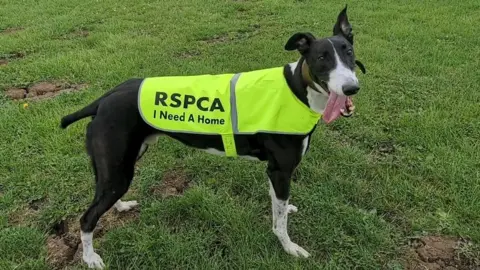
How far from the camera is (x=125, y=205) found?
3926mm

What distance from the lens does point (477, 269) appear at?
3221mm

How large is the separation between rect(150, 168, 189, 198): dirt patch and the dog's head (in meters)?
1.79

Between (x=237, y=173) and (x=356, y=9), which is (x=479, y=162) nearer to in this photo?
(x=237, y=173)

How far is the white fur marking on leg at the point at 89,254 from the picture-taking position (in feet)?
10.8

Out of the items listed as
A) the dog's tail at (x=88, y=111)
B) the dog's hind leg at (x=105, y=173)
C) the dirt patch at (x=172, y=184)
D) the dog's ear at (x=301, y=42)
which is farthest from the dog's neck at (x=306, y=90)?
the dirt patch at (x=172, y=184)

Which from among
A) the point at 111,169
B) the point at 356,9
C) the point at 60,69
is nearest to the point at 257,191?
the point at 111,169

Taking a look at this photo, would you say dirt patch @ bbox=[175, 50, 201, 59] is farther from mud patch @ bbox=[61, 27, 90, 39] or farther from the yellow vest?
the yellow vest

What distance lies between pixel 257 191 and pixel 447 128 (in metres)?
2.29

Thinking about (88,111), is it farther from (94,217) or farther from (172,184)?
(172,184)

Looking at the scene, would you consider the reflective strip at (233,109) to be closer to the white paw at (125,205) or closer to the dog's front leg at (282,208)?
the dog's front leg at (282,208)

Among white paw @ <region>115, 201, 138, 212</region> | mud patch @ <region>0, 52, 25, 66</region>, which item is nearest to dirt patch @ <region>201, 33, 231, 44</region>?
mud patch @ <region>0, 52, 25, 66</region>

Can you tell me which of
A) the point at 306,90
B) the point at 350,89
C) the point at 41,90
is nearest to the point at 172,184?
the point at 306,90

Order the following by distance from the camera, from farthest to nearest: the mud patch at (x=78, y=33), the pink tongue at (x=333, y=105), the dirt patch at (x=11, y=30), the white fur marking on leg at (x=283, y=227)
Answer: the dirt patch at (x=11, y=30)
the mud patch at (x=78, y=33)
the white fur marking on leg at (x=283, y=227)
the pink tongue at (x=333, y=105)

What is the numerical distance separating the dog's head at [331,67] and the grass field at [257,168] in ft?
3.96
